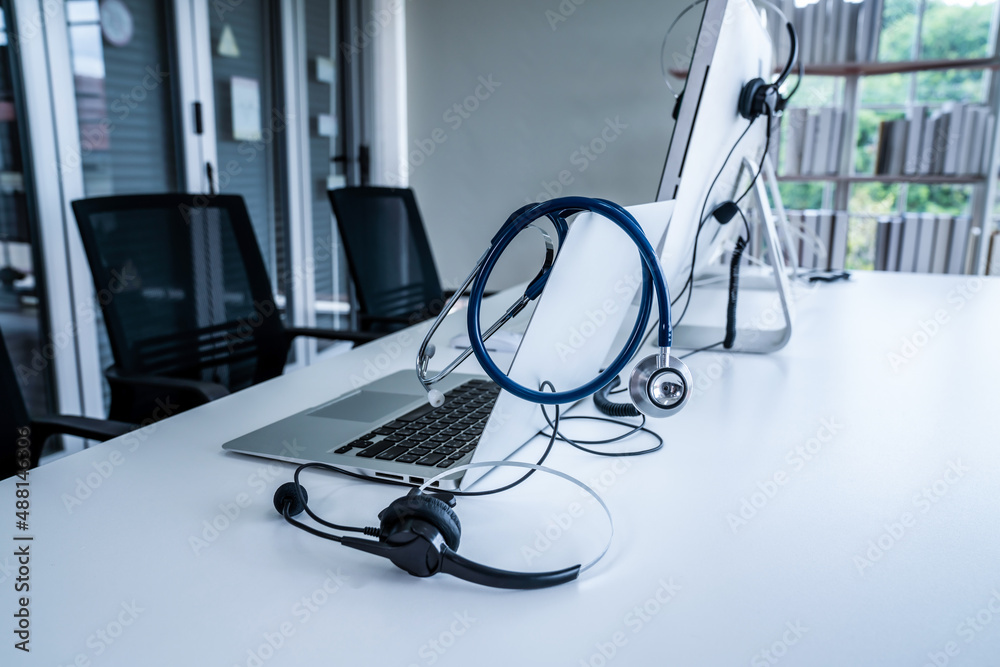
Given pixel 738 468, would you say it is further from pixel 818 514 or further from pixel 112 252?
pixel 112 252

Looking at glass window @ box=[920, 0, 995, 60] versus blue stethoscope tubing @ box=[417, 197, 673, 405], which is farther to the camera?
glass window @ box=[920, 0, 995, 60]

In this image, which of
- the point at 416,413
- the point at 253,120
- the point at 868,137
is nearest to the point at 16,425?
the point at 416,413

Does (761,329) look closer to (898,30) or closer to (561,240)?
(561,240)

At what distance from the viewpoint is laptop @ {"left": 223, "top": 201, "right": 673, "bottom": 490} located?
620 millimetres

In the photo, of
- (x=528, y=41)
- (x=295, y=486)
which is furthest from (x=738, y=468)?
A: (x=528, y=41)

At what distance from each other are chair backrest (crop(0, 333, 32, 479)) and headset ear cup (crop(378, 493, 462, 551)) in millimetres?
825

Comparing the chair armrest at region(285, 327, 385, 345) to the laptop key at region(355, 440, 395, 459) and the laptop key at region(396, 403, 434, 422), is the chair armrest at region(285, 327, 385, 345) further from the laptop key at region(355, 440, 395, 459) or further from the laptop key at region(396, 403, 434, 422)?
the laptop key at region(355, 440, 395, 459)

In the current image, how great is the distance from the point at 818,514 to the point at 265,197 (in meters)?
2.97

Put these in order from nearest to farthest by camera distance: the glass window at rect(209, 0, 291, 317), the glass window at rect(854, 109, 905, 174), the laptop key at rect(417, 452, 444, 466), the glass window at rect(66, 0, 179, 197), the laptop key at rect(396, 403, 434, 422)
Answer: the laptop key at rect(417, 452, 444, 466), the laptop key at rect(396, 403, 434, 422), the glass window at rect(66, 0, 179, 197), the glass window at rect(209, 0, 291, 317), the glass window at rect(854, 109, 905, 174)

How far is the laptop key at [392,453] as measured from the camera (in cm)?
74

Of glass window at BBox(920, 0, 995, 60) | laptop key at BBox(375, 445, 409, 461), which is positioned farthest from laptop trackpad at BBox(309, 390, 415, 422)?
glass window at BBox(920, 0, 995, 60)

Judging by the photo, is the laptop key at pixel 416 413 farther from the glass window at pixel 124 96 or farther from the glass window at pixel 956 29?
the glass window at pixel 956 29

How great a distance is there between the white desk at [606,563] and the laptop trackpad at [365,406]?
3.9 inches

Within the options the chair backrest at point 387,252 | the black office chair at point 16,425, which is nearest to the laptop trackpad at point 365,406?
the black office chair at point 16,425
